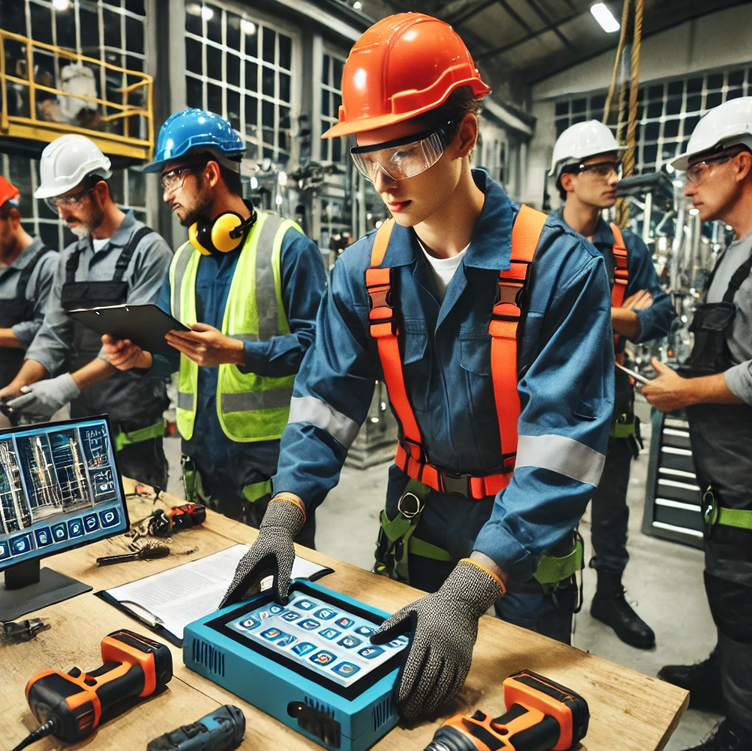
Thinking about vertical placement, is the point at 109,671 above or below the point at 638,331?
below

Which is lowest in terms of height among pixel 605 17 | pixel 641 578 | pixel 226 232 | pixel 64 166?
pixel 641 578

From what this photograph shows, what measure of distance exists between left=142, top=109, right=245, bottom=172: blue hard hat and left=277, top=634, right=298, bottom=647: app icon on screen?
159 centimetres

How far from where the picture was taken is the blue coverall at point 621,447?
8.71 ft

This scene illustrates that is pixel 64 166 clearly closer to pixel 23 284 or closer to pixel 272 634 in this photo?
pixel 23 284

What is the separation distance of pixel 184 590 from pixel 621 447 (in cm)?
214

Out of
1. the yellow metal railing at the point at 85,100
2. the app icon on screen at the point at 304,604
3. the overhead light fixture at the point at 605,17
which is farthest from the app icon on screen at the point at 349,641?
the overhead light fixture at the point at 605,17

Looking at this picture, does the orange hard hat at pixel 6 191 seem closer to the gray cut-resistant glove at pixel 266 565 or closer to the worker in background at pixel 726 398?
the gray cut-resistant glove at pixel 266 565

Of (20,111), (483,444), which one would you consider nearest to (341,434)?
(483,444)

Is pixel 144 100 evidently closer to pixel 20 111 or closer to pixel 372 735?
pixel 20 111

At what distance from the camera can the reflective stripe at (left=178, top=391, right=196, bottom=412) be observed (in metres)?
2.04

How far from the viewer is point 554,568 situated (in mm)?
1264

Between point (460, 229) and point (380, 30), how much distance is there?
406 mm

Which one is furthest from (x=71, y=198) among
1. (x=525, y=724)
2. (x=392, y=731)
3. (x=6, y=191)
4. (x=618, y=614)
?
(x=618, y=614)

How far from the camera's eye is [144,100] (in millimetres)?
2865
